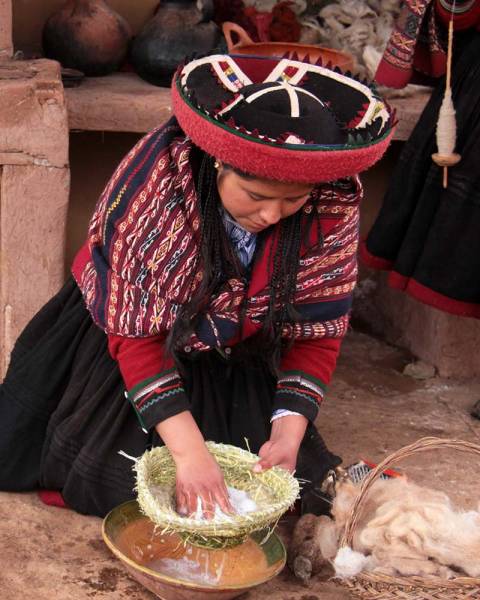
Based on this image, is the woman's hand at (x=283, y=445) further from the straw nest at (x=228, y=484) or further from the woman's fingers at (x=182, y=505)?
the woman's fingers at (x=182, y=505)

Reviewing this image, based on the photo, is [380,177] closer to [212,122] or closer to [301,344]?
[301,344]

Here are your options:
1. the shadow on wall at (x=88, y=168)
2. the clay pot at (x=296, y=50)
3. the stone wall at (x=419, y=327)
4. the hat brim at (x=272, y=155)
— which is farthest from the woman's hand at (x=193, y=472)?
the shadow on wall at (x=88, y=168)

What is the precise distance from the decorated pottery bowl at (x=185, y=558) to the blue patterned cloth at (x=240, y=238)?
0.69 metres

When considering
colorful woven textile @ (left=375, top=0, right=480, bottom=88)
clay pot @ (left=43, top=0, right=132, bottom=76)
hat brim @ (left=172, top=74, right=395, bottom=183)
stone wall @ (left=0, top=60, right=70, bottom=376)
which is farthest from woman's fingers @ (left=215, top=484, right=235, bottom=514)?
clay pot @ (left=43, top=0, right=132, bottom=76)

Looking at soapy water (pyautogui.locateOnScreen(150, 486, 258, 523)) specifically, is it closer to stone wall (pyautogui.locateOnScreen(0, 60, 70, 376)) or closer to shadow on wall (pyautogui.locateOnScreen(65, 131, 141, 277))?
stone wall (pyautogui.locateOnScreen(0, 60, 70, 376))

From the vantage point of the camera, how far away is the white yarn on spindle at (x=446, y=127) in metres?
3.47

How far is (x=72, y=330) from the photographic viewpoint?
114 inches

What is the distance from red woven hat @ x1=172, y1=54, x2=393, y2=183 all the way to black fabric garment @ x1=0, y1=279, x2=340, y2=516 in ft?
2.52

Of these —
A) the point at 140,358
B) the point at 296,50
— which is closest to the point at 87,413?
the point at 140,358

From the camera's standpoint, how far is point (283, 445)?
101 inches

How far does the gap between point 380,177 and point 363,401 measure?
47.3 inches

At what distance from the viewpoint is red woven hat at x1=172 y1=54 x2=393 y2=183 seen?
218 cm

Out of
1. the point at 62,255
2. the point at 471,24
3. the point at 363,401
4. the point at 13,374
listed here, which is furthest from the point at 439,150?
the point at 13,374

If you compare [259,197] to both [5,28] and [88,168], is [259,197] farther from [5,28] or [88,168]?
[88,168]
